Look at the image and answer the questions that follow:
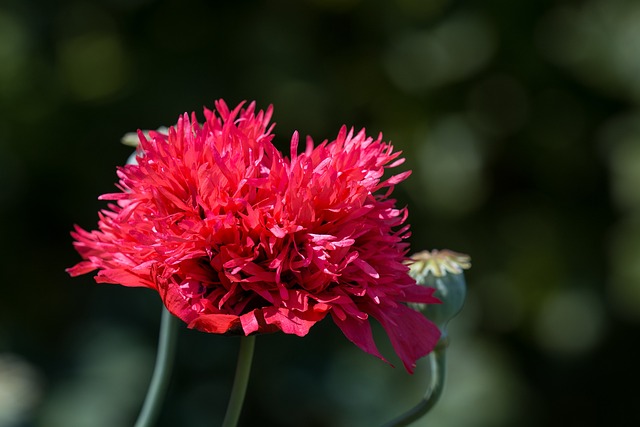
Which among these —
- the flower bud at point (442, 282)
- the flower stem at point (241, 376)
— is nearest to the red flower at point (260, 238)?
the flower stem at point (241, 376)

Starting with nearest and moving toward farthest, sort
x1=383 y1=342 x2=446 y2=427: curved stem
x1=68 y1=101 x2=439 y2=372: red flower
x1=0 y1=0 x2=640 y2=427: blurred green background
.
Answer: x1=68 y1=101 x2=439 y2=372: red flower < x1=383 y1=342 x2=446 y2=427: curved stem < x1=0 y1=0 x2=640 y2=427: blurred green background

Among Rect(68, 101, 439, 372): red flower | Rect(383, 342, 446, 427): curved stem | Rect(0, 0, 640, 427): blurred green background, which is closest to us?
Rect(68, 101, 439, 372): red flower

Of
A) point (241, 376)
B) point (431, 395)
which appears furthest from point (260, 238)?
point (431, 395)

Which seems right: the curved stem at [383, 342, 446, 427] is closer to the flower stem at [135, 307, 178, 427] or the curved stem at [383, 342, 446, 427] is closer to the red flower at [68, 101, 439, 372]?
the red flower at [68, 101, 439, 372]

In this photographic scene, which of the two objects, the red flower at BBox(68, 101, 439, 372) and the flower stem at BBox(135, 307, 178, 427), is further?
the flower stem at BBox(135, 307, 178, 427)

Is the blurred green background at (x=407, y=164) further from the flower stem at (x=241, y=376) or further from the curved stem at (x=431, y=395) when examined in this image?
the flower stem at (x=241, y=376)

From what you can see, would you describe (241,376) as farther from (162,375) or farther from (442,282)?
(442,282)

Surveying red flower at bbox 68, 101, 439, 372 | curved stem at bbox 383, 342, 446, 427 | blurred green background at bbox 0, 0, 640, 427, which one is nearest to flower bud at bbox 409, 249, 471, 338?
curved stem at bbox 383, 342, 446, 427
